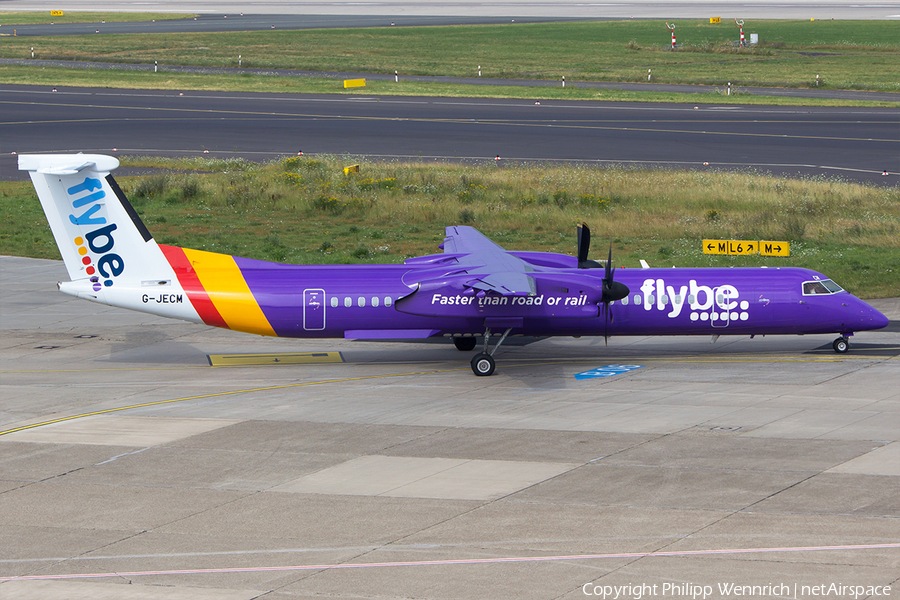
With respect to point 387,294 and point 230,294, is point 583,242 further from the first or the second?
point 230,294

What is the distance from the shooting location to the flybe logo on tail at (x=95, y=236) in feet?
98.9

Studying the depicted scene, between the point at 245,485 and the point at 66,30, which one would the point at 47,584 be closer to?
the point at 245,485

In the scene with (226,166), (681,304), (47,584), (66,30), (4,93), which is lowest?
(47,584)

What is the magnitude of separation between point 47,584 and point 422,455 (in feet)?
28.8

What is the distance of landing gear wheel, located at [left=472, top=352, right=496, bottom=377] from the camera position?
3002 cm

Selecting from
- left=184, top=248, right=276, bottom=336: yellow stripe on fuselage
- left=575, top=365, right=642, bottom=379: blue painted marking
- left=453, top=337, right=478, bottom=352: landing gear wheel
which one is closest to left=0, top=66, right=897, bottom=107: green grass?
left=453, top=337, right=478, bottom=352: landing gear wheel

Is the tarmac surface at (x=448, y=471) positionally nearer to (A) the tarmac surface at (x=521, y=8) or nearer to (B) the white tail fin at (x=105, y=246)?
(B) the white tail fin at (x=105, y=246)

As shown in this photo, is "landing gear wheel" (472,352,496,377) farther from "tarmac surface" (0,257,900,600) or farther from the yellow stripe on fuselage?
the yellow stripe on fuselage

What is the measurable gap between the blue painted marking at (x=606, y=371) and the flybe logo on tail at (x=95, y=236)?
14.2 m

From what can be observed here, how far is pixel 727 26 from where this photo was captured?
138750 mm

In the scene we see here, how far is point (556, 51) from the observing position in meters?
117

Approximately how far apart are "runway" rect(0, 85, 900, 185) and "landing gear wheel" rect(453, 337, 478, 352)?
31826mm

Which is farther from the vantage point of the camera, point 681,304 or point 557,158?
point 557,158

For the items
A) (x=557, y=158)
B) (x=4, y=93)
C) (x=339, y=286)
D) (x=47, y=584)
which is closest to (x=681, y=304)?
(x=339, y=286)
